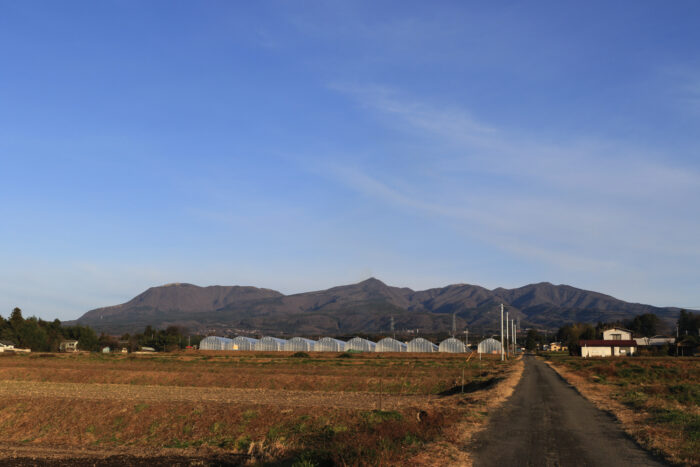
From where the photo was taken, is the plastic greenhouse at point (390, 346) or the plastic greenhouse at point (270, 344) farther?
the plastic greenhouse at point (270, 344)

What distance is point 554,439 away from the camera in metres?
19.0

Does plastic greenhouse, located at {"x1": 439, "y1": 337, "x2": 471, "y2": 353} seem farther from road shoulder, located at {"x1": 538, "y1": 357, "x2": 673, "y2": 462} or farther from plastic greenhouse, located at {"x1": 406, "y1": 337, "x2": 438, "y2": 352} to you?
road shoulder, located at {"x1": 538, "y1": 357, "x2": 673, "y2": 462}

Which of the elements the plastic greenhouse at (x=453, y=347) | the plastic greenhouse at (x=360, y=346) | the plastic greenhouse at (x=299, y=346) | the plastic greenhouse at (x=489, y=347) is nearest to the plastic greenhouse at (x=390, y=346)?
the plastic greenhouse at (x=360, y=346)

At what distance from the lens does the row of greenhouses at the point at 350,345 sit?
139375mm

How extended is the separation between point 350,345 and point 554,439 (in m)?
133

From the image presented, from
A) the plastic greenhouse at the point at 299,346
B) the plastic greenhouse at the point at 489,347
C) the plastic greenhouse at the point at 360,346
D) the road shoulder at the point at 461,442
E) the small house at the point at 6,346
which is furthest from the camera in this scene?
the plastic greenhouse at the point at 299,346

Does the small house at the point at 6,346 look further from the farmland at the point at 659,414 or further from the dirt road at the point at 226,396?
the farmland at the point at 659,414

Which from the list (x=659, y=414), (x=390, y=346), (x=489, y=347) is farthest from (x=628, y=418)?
(x=489, y=347)

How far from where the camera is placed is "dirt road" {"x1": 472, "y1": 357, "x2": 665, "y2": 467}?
15.6 metres

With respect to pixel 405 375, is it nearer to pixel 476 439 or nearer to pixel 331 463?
pixel 476 439

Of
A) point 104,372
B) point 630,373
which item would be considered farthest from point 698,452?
point 104,372

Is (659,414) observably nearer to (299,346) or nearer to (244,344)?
(299,346)

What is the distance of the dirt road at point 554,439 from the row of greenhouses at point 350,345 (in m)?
111

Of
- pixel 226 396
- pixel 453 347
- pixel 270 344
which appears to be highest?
pixel 226 396
